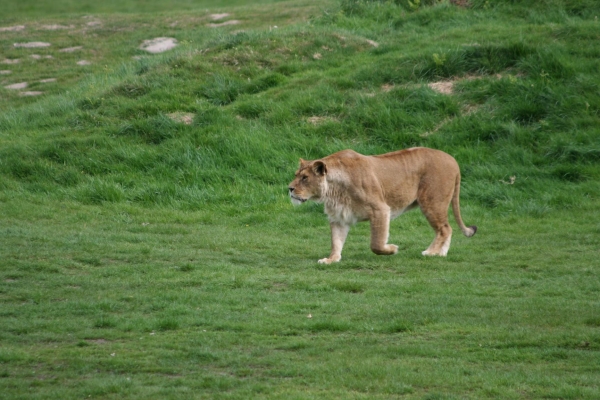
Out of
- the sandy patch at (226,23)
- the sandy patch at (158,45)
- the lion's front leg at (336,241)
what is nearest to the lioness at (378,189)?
the lion's front leg at (336,241)

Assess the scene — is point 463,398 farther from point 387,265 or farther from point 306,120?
point 306,120

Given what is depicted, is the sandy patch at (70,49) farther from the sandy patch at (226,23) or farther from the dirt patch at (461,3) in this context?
the dirt patch at (461,3)

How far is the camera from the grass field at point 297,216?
296 inches

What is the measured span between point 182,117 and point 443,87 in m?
5.27

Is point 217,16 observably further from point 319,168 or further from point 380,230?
point 380,230

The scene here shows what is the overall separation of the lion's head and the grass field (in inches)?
34.4

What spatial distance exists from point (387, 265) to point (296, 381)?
448 centimetres

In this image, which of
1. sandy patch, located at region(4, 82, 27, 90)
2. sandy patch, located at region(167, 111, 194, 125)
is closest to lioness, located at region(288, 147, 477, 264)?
sandy patch, located at region(167, 111, 194, 125)

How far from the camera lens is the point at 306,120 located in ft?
57.6

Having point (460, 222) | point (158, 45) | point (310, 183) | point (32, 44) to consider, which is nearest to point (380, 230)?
point (310, 183)

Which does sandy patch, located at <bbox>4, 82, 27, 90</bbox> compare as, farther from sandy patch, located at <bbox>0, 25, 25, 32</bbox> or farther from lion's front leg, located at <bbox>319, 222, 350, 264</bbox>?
lion's front leg, located at <bbox>319, 222, 350, 264</bbox>

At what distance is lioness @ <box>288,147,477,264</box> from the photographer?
11648mm

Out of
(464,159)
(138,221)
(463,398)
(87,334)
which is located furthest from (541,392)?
(464,159)

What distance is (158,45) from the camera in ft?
88.2
